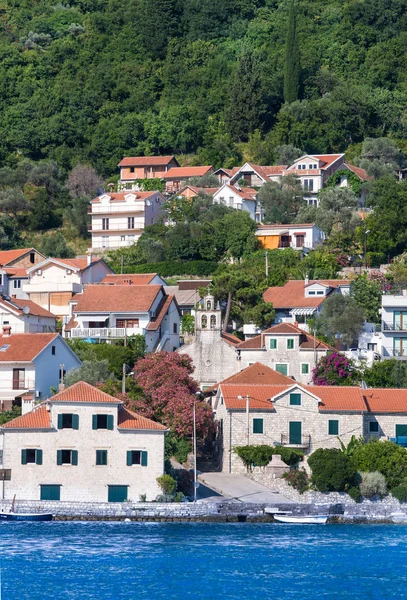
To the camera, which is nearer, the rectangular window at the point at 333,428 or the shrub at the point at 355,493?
the shrub at the point at 355,493

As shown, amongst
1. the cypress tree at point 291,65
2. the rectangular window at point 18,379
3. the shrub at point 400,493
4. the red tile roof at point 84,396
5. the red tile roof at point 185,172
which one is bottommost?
the shrub at point 400,493

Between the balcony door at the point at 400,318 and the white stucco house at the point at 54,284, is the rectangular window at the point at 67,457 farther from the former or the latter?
the white stucco house at the point at 54,284

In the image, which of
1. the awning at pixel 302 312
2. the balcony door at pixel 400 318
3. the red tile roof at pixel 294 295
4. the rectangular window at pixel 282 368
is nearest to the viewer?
the rectangular window at pixel 282 368

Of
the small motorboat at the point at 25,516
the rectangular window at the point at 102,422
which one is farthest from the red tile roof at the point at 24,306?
the small motorboat at the point at 25,516

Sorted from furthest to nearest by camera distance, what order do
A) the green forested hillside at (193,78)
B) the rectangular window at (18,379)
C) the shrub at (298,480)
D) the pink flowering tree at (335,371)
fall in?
1. the green forested hillside at (193,78)
2. the pink flowering tree at (335,371)
3. the rectangular window at (18,379)
4. the shrub at (298,480)

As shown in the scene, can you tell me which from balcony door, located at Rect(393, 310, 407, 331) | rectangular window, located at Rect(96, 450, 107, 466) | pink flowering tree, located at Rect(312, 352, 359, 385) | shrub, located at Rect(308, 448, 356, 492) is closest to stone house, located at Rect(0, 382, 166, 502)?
rectangular window, located at Rect(96, 450, 107, 466)

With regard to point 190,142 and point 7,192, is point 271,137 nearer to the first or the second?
point 190,142

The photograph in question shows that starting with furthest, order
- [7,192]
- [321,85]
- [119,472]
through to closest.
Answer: [321,85]
[7,192]
[119,472]

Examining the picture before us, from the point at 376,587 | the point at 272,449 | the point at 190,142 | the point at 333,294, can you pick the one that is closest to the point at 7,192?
the point at 190,142
